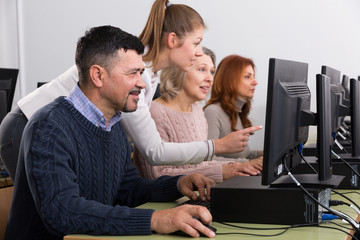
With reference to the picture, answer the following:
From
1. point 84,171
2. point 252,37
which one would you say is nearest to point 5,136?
point 84,171

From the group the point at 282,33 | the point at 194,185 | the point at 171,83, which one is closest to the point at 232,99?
the point at 171,83

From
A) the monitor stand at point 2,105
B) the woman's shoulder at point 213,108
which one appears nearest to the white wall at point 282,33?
the woman's shoulder at point 213,108

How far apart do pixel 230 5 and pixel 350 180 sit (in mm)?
2712

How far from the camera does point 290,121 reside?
4.74 feet

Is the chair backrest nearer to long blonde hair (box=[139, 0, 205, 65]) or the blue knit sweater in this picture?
the blue knit sweater

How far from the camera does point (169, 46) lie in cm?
207

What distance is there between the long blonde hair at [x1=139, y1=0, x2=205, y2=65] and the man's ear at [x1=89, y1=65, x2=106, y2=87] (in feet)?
1.60

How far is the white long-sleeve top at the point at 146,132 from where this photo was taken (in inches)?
73.2

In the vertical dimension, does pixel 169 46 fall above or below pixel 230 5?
below

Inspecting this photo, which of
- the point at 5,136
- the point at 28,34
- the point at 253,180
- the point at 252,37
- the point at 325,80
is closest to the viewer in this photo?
the point at 325,80

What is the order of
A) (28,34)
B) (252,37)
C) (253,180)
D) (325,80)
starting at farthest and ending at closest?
(28,34) → (252,37) → (253,180) → (325,80)

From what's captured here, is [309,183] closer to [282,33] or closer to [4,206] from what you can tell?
[4,206]

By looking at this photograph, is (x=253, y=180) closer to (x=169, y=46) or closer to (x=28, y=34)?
(x=169, y=46)

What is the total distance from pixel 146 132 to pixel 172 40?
16.3 inches
